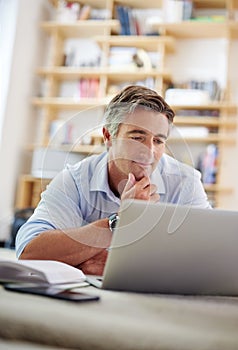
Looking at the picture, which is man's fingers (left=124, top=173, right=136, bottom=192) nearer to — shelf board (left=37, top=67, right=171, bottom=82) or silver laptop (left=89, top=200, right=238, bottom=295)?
silver laptop (left=89, top=200, right=238, bottom=295)

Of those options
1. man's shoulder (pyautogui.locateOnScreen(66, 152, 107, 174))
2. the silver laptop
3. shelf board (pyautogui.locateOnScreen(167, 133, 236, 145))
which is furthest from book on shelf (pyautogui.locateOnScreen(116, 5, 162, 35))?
the silver laptop

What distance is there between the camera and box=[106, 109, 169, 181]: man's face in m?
1.14

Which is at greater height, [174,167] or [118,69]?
[118,69]

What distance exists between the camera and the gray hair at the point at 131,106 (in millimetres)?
Answer: 1207

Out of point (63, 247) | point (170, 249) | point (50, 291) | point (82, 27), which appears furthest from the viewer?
point (82, 27)

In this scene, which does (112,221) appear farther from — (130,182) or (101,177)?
(101,177)

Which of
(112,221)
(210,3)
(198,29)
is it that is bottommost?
(112,221)

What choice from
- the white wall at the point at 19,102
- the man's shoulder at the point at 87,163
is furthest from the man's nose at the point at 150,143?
the white wall at the point at 19,102

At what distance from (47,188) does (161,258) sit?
1.76ft

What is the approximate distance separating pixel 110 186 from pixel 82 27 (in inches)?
124

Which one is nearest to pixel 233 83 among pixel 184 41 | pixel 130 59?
pixel 184 41

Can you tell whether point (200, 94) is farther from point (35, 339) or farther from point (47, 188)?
point (35, 339)

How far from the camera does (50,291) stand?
69 centimetres

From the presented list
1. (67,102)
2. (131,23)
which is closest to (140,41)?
(131,23)
